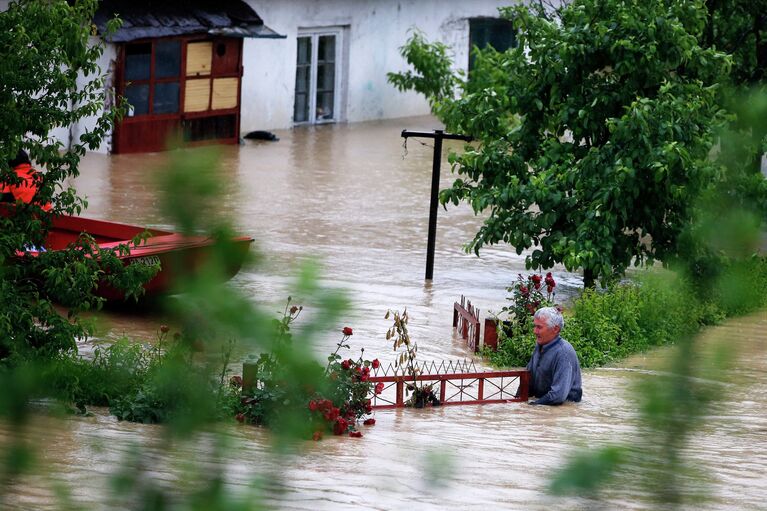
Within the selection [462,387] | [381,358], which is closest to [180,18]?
[381,358]

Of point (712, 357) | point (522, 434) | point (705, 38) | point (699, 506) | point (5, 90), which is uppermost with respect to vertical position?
point (705, 38)

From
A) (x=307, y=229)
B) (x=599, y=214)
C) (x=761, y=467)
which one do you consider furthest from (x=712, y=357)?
(x=307, y=229)

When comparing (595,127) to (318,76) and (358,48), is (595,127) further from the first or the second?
(358,48)

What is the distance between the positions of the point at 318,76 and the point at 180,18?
5681 mm

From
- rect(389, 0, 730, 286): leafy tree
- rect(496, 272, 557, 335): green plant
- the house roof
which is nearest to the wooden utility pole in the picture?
rect(389, 0, 730, 286): leafy tree

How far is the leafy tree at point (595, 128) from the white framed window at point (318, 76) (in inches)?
598

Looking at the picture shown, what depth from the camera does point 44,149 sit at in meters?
8.66

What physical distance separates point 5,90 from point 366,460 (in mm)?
3311

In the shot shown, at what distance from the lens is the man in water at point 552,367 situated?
398 inches

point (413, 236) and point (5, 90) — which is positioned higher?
point (5, 90)

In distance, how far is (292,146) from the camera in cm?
2650

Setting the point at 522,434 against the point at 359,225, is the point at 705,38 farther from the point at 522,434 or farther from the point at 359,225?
the point at 522,434

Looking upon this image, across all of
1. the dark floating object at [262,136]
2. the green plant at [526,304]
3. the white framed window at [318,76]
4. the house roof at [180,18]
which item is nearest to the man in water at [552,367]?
the green plant at [526,304]

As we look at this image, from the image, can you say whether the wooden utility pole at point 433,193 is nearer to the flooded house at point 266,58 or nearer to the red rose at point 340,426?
the red rose at point 340,426
